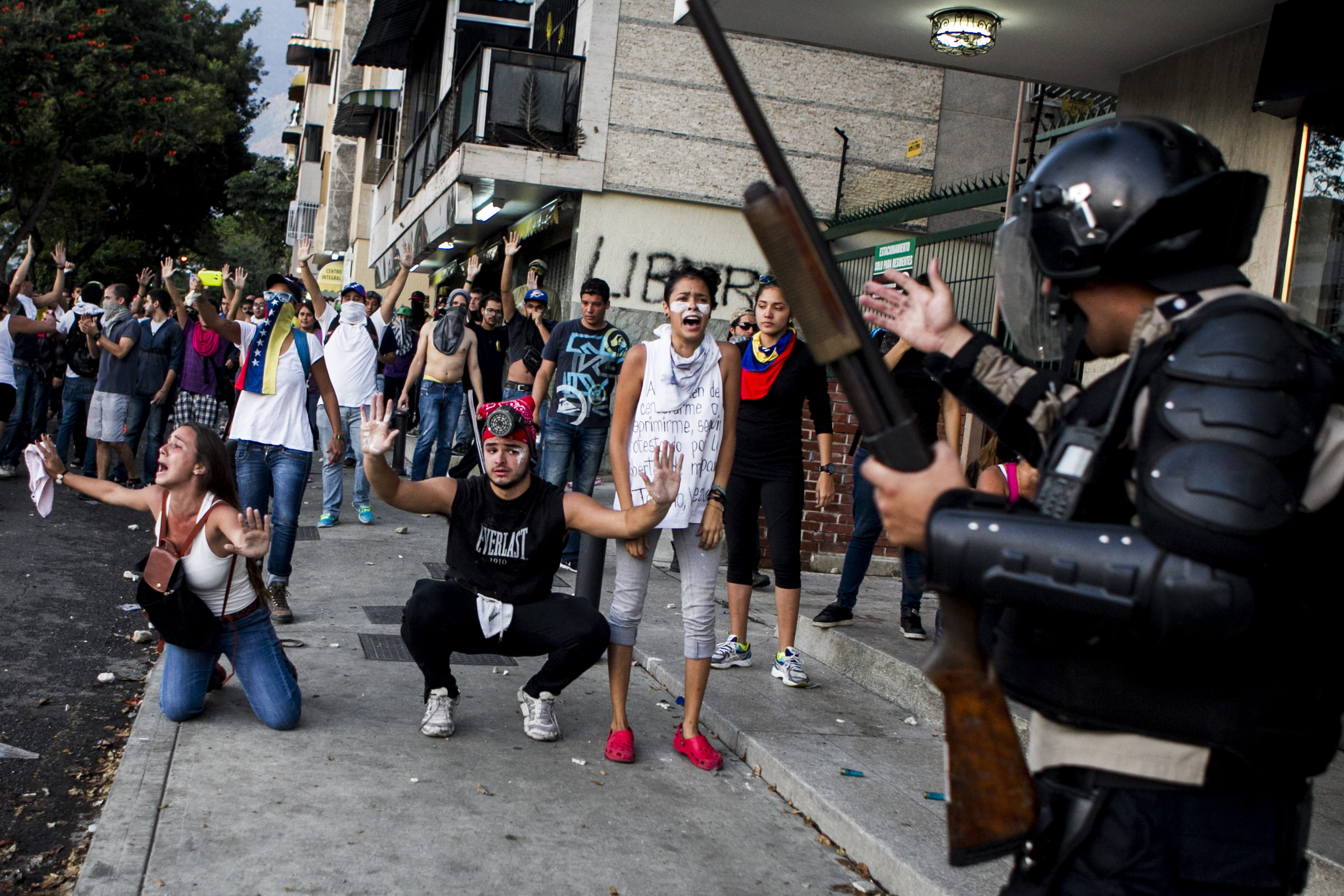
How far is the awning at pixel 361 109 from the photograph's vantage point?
90.3 feet

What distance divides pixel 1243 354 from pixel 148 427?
1107cm

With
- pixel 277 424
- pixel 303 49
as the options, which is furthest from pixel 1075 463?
pixel 303 49

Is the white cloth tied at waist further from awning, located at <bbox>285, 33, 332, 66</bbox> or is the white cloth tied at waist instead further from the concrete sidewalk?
awning, located at <bbox>285, 33, 332, 66</bbox>

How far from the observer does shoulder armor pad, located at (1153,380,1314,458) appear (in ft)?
4.58

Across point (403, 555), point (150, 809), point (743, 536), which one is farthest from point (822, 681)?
point (403, 555)

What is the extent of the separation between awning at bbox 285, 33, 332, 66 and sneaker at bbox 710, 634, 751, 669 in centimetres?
4241

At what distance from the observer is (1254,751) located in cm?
151

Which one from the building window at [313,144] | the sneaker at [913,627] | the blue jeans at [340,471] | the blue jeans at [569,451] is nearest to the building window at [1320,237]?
the sneaker at [913,627]

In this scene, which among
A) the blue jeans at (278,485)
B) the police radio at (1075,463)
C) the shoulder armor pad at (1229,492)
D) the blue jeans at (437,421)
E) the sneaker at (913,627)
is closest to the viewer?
the shoulder armor pad at (1229,492)

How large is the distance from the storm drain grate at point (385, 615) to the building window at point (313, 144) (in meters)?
40.4

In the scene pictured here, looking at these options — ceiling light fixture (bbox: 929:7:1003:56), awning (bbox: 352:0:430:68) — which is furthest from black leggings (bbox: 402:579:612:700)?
awning (bbox: 352:0:430:68)

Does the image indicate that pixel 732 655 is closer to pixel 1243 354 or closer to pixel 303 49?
pixel 1243 354

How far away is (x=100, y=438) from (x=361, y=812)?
790cm

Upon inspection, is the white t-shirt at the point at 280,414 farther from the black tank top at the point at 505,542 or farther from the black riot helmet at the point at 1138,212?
the black riot helmet at the point at 1138,212
